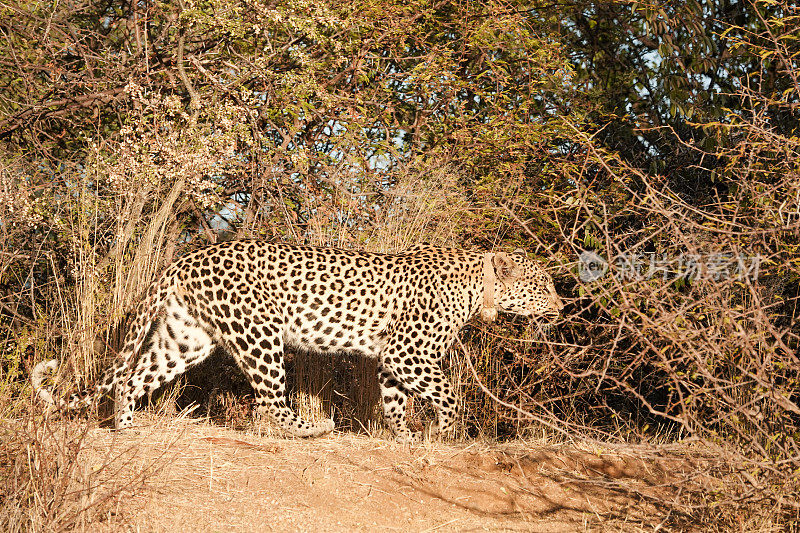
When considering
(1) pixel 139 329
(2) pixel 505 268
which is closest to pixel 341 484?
(1) pixel 139 329

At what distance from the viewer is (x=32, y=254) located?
8.48 meters

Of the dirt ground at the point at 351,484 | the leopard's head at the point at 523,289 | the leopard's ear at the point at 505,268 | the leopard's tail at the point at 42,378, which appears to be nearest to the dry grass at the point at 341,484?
the dirt ground at the point at 351,484

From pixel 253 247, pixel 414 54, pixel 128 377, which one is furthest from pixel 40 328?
pixel 414 54

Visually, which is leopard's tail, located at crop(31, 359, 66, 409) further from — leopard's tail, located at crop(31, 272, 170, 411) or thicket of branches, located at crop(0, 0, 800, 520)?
thicket of branches, located at crop(0, 0, 800, 520)

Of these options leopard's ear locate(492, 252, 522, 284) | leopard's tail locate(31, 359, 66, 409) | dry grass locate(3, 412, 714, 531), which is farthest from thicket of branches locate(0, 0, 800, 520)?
dry grass locate(3, 412, 714, 531)

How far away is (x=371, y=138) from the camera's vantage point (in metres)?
9.69

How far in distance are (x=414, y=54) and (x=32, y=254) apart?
474 cm

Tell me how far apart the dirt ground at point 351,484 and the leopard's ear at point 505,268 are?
1534 mm

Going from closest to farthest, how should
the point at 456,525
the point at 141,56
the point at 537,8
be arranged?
the point at 456,525 → the point at 141,56 → the point at 537,8

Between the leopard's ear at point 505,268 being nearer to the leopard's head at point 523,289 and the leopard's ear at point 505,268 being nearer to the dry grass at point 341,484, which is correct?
the leopard's head at point 523,289

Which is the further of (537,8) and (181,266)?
(537,8)

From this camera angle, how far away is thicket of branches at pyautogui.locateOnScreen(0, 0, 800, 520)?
24.8 feet

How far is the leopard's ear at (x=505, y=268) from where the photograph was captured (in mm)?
7207

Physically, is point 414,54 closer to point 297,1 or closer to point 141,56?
point 297,1
